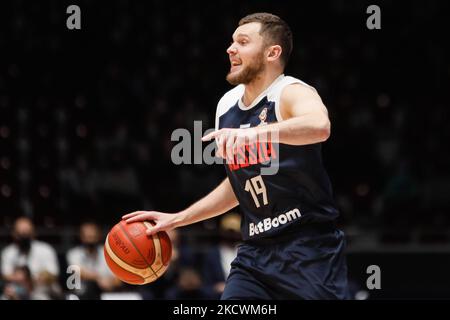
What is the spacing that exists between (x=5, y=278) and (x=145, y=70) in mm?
4200

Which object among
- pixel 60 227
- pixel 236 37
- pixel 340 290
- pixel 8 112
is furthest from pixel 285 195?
pixel 8 112

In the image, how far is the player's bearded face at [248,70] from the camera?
3781 mm

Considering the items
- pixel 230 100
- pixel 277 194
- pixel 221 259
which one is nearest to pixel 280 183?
pixel 277 194

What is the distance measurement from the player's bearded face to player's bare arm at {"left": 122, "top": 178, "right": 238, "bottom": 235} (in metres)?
0.55

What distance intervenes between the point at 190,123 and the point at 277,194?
21.2 ft

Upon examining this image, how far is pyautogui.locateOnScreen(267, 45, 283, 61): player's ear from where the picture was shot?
3.81 meters

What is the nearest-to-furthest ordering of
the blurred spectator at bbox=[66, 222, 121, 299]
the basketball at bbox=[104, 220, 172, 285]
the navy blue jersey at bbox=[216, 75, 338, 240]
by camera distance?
the navy blue jersey at bbox=[216, 75, 338, 240] < the basketball at bbox=[104, 220, 172, 285] < the blurred spectator at bbox=[66, 222, 121, 299]

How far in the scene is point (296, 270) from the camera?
3.57 meters

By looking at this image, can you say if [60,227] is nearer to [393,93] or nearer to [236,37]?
[393,93]

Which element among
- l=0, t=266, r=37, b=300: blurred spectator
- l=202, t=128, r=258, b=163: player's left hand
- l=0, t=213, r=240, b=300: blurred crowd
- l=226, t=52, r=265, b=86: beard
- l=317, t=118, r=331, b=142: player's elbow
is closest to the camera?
l=202, t=128, r=258, b=163: player's left hand

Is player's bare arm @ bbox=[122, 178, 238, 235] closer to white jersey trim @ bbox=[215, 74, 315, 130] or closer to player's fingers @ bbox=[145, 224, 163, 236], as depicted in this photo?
player's fingers @ bbox=[145, 224, 163, 236]

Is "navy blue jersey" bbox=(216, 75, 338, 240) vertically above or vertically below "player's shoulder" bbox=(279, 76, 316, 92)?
below

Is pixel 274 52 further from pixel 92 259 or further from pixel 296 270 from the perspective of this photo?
pixel 92 259

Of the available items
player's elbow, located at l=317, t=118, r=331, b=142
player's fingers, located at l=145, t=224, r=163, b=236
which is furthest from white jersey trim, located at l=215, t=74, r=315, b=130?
player's fingers, located at l=145, t=224, r=163, b=236
